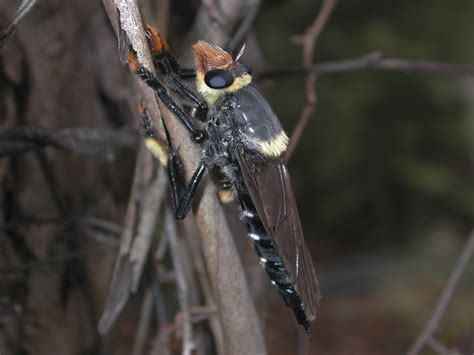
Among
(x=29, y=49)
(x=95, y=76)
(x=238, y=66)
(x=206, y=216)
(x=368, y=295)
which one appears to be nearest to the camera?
(x=206, y=216)

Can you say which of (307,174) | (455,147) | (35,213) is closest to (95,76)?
(35,213)

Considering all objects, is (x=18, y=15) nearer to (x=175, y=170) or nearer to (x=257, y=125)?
(x=175, y=170)

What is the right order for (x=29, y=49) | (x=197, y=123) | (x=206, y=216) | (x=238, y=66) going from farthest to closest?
(x=29, y=49) < (x=197, y=123) < (x=238, y=66) < (x=206, y=216)

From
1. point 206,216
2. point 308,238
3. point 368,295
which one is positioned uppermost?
point 308,238

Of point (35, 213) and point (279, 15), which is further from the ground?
point (279, 15)

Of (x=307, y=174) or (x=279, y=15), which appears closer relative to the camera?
(x=279, y=15)

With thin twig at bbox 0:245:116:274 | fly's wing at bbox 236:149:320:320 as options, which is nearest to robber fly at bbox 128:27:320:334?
fly's wing at bbox 236:149:320:320

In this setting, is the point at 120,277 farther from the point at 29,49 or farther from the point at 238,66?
the point at 29,49
